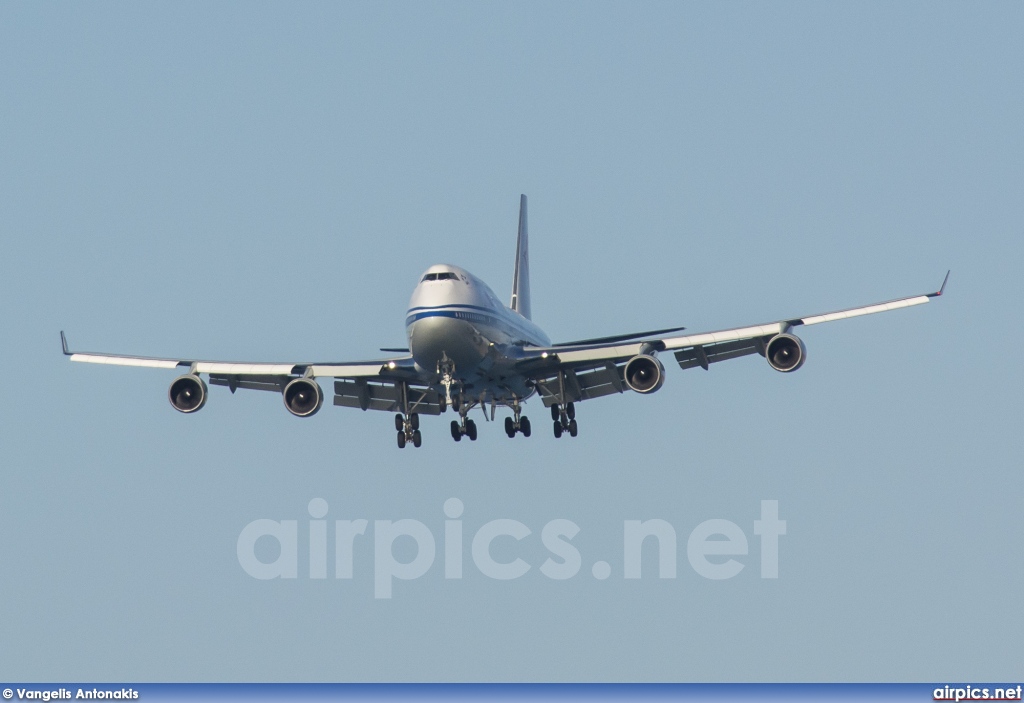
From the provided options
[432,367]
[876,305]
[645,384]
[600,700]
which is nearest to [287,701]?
[600,700]

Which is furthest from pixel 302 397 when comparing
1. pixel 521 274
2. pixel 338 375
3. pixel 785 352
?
pixel 521 274

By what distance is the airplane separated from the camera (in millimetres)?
53438

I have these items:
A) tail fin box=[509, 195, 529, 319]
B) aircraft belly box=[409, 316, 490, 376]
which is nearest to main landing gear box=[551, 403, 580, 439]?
aircraft belly box=[409, 316, 490, 376]

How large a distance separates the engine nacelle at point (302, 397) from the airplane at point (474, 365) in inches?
1.3

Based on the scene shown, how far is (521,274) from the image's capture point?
79.6m

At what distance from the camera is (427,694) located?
47062 millimetres

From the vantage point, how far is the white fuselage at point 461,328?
52812 mm

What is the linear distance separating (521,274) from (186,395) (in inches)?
1048

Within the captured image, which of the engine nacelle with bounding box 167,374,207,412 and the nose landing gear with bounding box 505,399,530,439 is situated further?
the nose landing gear with bounding box 505,399,530,439

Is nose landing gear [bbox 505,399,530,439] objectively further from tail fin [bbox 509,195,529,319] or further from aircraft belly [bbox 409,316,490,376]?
tail fin [bbox 509,195,529,319]

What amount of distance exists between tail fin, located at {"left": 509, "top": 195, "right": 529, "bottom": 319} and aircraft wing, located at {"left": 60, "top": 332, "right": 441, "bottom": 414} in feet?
57.4

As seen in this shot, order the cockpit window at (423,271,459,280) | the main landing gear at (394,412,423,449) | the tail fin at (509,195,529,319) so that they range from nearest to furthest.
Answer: the cockpit window at (423,271,459,280) < the main landing gear at (394,412,423,449) < the tail fin at (509,195,529,319)

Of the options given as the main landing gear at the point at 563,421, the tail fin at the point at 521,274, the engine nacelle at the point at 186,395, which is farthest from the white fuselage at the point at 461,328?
the tail fin at the point at 521,274

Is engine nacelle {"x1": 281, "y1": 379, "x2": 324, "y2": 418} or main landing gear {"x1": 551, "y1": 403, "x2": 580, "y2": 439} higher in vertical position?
main landing gear {"x1": 551, "y1": 403, "x2": 580, "y2": 439}
